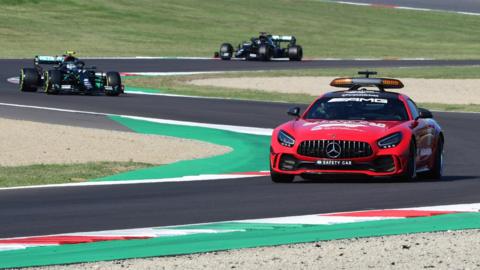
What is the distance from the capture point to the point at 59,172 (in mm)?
17672

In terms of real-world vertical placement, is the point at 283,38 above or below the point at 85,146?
below

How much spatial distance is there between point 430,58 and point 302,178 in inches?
1802

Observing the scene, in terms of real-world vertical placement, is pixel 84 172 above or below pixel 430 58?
above

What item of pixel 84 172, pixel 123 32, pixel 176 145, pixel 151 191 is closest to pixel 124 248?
pixel 151 191

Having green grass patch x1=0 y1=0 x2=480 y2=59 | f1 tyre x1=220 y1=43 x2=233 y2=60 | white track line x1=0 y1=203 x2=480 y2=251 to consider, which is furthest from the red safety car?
green grass patch x1=0 y1=0 x2=480 y2=59

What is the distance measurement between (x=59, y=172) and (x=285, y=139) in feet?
11.1

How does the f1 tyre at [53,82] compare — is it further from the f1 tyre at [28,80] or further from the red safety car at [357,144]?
the red safety car at [357,144]

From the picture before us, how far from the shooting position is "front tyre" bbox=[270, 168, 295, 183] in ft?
53.1

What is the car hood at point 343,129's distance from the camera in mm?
15805

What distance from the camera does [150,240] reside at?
11.1 m

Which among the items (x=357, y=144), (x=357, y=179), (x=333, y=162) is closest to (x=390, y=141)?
(x=357, y=144)

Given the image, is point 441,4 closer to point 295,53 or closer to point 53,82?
point 295,53

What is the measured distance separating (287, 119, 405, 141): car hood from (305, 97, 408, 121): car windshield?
0.34 m

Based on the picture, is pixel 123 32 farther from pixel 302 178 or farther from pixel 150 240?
pixel 150 240
